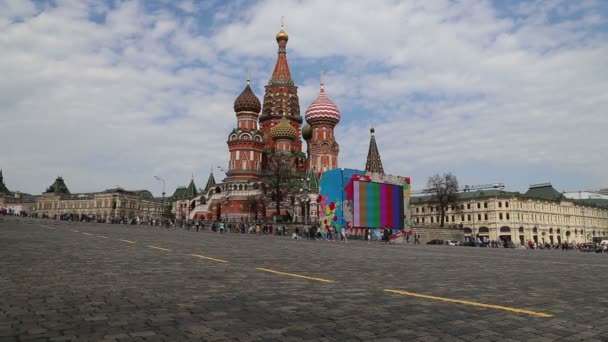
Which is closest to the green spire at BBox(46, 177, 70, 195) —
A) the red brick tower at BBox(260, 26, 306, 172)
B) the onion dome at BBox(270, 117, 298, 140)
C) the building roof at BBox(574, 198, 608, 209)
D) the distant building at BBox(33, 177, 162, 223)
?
the distant building at BBox(33, 177, 162, 223)

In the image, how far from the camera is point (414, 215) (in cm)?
10694

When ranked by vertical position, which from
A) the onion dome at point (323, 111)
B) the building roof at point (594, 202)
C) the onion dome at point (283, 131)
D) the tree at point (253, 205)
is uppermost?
the onion dome at point (323, 111)

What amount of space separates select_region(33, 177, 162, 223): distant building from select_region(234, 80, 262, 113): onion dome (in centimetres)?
6149

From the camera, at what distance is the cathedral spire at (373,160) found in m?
96.0

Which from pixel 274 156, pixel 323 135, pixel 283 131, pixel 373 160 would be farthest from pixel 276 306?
pixel 373 160

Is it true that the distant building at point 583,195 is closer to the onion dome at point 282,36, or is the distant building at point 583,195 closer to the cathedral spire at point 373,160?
the cathedral spire at point 373,160

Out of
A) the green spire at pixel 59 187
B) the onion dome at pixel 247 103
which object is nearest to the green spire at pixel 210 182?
the onion dome at pixel 247 103

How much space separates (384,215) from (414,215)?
172 feet

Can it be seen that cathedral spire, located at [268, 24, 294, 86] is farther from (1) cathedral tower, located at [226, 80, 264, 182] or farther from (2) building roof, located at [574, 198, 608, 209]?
(2) building roof, located at [574, 198, 608, 209]

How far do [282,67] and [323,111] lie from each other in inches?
497

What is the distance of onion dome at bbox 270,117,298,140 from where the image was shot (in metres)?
82.8

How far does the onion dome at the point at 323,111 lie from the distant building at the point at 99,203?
216ft

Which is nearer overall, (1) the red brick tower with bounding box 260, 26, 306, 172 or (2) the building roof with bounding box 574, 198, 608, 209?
(1) the red brick tower with bounding box 260, 26, 306, 172

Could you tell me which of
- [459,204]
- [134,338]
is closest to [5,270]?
[134,338]
